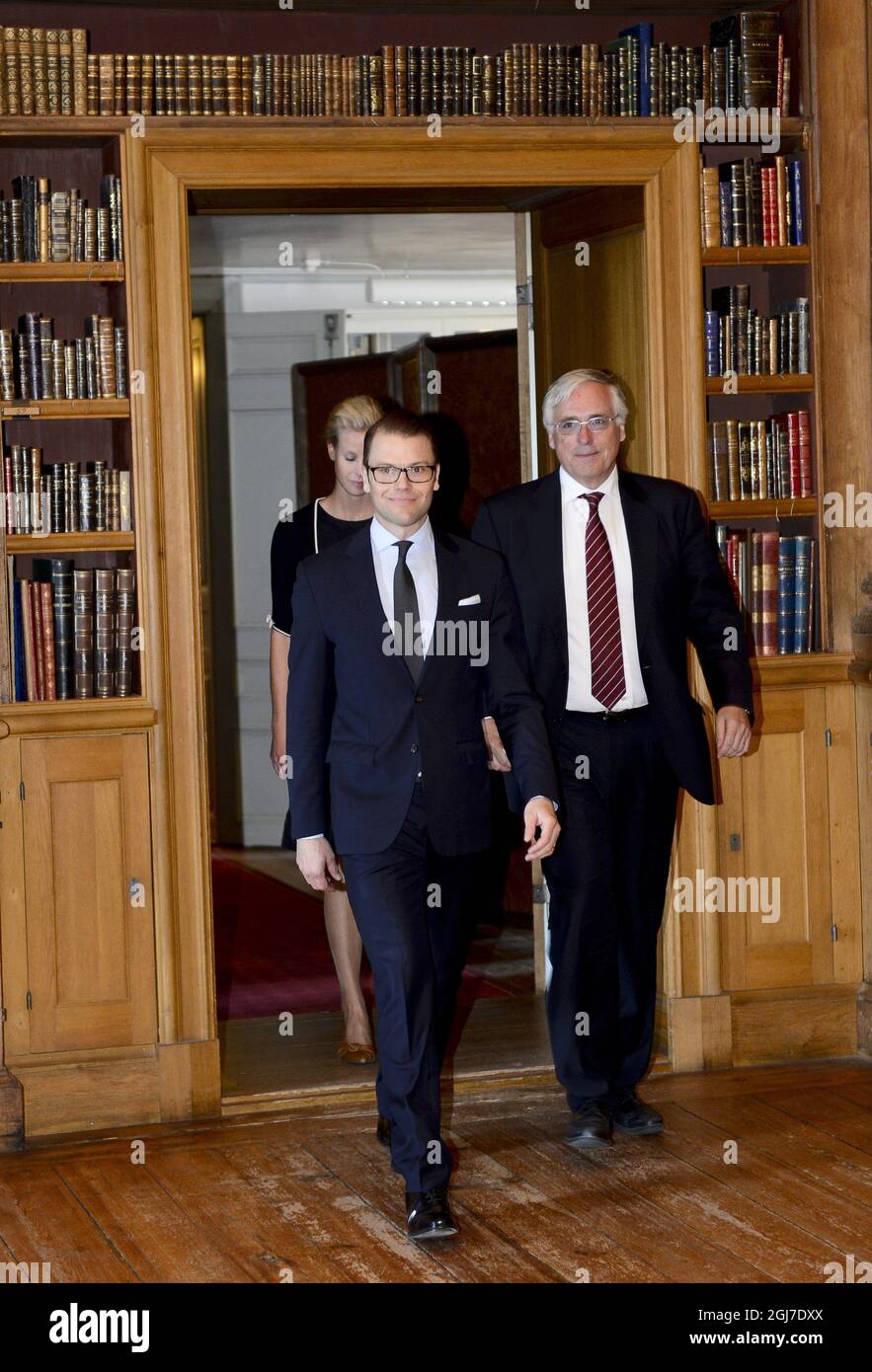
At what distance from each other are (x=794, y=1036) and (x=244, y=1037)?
1.69 m

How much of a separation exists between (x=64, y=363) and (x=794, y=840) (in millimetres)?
2459

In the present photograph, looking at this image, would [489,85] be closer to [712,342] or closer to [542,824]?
[712,342]

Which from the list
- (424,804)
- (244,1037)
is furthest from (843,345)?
(244,1037)

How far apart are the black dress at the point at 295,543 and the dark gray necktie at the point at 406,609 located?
1.07 metres

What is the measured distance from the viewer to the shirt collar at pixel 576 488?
4301mm

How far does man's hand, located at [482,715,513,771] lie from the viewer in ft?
13.0

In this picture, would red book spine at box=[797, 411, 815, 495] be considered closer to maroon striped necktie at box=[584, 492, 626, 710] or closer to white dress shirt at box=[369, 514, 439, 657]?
maroon striped necktie at box=[584, 492, 626, 710]

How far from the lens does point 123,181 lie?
14.9 feet

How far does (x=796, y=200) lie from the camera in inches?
198

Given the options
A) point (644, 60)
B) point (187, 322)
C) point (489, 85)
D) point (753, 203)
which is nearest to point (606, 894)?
point (187, 322)

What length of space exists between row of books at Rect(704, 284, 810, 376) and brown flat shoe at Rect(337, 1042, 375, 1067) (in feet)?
7.17

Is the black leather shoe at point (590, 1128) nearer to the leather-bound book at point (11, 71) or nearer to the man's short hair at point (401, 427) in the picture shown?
the man's short hair at point (401, 427)

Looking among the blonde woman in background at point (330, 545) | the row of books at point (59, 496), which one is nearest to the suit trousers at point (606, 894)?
the blonde woman in background at point (330, 545)

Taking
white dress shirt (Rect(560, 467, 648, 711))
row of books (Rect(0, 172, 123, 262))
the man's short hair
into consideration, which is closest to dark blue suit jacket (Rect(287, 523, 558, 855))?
the man's short hair
